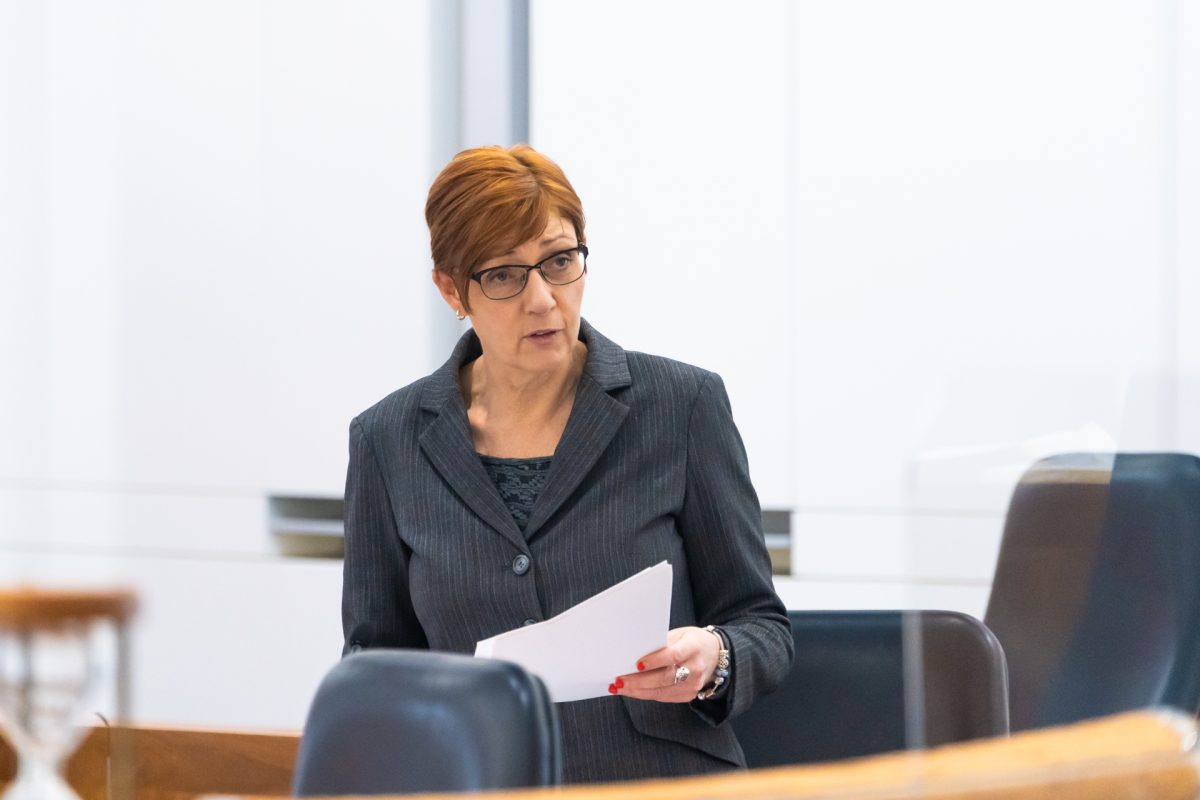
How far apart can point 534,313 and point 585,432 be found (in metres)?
0.19

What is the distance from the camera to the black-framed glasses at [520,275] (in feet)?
6.41

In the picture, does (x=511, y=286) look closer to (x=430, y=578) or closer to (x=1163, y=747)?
(x=430, y=578)

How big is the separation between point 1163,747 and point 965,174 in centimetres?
223

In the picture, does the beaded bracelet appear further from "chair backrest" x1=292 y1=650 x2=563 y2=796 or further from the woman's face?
"chair backrest" x1=292 y1=650 x2=563 y2=796

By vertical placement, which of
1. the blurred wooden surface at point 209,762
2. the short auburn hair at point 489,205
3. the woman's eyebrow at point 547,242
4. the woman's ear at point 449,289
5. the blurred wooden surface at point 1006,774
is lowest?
the blurred wooden surface at point 209,762

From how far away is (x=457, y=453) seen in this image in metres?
2.00

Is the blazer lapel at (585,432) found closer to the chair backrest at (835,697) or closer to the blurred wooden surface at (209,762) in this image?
the chair backrest at (835,697)

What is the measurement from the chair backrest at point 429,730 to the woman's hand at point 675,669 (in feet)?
1.80

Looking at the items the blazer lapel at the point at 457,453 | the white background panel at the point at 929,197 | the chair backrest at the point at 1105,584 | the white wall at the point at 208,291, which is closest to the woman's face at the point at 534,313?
the blazer lapel at the point at 457,453

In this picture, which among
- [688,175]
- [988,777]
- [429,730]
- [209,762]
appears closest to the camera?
[988,777]

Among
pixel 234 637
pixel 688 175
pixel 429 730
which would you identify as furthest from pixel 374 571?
pixel 234 637

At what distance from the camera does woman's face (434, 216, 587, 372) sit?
1947mm

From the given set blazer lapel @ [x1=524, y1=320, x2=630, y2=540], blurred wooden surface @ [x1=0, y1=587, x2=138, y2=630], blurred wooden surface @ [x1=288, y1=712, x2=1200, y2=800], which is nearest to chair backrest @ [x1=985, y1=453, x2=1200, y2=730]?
blazer lapel @ [x1=524, y1=320, x2=630, y2=540]

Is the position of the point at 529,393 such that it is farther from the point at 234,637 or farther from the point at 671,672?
the point at 234,637
